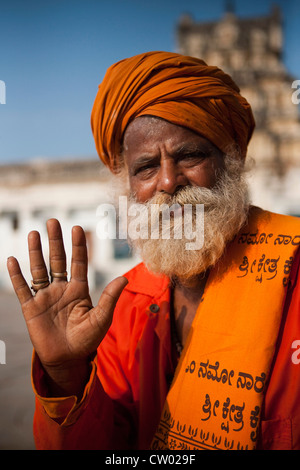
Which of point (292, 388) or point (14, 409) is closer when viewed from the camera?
point (292, 388)

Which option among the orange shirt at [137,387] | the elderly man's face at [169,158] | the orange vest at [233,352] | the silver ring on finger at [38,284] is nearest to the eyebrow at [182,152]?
the elderly man's face at [169,158]

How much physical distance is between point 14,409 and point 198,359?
261cm

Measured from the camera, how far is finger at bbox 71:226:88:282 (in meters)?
1.31

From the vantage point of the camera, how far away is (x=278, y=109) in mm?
14039

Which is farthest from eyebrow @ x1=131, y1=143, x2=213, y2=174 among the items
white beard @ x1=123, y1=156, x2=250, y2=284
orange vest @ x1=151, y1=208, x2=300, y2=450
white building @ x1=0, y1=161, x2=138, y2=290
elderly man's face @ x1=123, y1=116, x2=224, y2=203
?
white building @ x1=0, y1=161, x2=138, y2=290

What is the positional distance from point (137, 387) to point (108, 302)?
0.56 metres

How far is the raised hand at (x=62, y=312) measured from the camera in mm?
1264

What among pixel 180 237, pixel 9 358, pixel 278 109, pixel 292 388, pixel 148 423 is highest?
pixel 278 109

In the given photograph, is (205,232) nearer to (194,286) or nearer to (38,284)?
(194,286)

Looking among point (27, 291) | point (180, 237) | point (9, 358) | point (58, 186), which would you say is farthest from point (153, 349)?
point (58, 186)

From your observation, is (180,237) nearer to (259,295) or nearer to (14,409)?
(259,295)

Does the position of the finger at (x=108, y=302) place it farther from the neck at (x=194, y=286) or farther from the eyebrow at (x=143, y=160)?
the eyebrow at (x=143, y=160)

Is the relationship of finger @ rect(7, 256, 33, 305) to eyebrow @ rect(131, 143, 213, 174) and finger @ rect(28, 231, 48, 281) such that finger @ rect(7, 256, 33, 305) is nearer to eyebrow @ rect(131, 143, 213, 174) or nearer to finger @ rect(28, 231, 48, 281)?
finger @ rect(28, 231, 48, 281)

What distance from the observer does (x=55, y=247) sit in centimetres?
131
